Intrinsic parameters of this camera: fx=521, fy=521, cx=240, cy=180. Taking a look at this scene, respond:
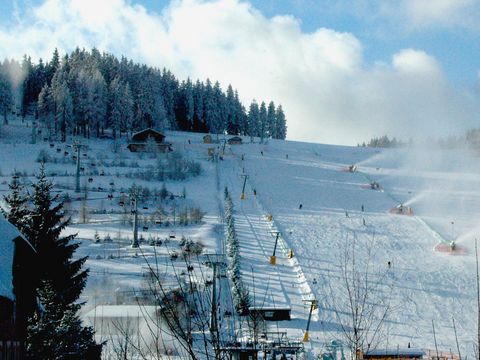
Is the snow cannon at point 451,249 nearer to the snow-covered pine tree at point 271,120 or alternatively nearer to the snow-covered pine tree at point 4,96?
the snow-covered pine tree at point 4,96

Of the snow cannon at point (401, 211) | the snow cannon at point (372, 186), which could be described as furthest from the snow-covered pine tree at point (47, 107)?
the snow cannon at point (401, 211)

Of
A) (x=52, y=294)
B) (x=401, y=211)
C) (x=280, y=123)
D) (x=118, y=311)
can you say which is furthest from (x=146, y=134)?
(x=52, y=294)

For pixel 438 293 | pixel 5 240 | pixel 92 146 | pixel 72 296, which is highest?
pixel 92 146

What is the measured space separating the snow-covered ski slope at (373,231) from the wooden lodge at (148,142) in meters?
9.00

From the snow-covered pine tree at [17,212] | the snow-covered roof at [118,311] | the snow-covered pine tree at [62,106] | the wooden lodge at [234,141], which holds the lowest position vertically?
the snow-covered roof at [118,311]

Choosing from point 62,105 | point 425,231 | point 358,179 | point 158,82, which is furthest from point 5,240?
point 158,82

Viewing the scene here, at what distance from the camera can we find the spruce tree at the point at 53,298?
427 inches

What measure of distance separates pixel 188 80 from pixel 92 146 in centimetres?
3237

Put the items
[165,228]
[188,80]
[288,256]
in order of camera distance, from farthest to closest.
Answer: [188,80] → [165,228] → [288,256]

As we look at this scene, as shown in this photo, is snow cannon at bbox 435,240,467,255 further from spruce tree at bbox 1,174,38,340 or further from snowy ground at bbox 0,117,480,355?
spruce tree at bbox 1,174,38,340

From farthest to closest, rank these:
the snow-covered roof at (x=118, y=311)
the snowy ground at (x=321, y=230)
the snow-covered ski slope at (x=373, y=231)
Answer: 1. the snow-covered ski slope at (x=373, y=231)
2. the snowy ground at (x=321, y=230)
3. the snow-covered roof at (x=118, y=311)

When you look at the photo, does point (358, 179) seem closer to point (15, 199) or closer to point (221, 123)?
point (221, 123)

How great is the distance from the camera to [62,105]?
2675 inches

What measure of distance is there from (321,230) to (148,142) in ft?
121
